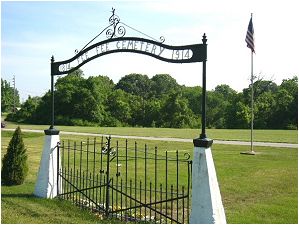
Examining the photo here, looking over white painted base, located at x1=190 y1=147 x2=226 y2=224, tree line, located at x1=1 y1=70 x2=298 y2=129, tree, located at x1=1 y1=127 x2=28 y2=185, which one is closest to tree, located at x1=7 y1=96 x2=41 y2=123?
tree line, located at x1=1 y1=70 x2=298 y2=129

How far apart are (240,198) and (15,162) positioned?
20.1 ft

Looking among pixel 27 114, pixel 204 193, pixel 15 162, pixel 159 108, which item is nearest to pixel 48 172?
pixel 15 162

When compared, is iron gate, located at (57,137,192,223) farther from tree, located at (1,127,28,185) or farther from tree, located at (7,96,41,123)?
tree, located at (7,96,41,123)

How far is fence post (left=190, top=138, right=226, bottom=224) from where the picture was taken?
20.2 feet

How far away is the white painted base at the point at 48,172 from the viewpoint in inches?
355

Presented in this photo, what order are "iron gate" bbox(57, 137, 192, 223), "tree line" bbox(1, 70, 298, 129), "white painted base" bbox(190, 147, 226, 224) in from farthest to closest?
"tree line" bbox(1, 70, 298, 129), "iron gate" bbox(57, 137, 192, 223), "white painted base" bbox(190, 147, 226, 224)

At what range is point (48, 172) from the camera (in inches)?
355

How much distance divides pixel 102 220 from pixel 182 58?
3394 mm

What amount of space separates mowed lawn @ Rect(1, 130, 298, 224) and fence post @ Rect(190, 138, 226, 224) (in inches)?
68.2

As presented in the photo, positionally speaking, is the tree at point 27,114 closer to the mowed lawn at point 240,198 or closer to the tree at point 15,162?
the mowed lawn at point 240,198

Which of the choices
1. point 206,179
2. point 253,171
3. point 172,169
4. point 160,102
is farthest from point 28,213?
point 160,102

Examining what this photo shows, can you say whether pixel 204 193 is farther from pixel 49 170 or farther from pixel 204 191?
pixel 49 170

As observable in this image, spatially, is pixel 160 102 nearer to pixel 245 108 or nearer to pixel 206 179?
pixel 245 108

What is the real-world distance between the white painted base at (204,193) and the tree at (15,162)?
5979mm
